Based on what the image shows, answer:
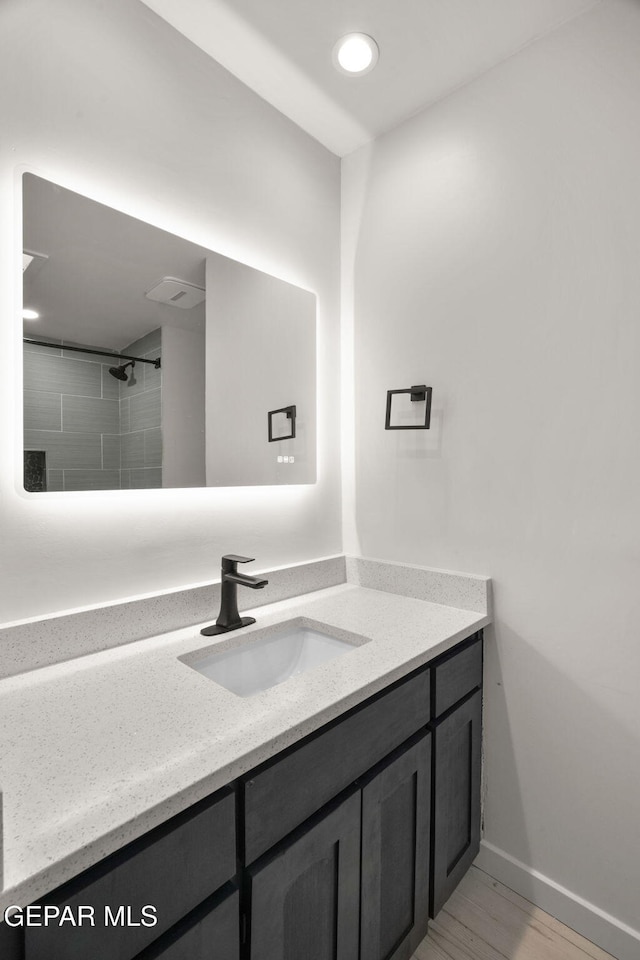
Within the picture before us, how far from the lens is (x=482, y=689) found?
1595mm

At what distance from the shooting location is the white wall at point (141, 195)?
113 cm

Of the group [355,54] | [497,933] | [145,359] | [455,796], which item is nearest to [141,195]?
[145,359]

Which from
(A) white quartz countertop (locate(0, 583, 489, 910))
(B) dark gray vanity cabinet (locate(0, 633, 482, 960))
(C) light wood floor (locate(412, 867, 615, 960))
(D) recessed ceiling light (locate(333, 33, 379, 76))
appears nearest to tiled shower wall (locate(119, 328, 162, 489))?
(A) white quartz countertop (locate(0, 583, 489, 910))

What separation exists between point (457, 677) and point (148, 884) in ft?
3.21

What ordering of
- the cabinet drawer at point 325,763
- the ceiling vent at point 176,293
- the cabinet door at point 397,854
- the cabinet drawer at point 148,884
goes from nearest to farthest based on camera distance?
the cabinet drawer at point 148,884
the cabinet drawer at point 325,763
the cabinet door at point 397,854
the ceiling vent at point 176,293

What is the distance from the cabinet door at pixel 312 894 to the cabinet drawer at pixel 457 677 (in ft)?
1.30

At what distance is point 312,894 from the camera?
3.18 feet

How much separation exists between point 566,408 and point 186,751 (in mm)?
1300

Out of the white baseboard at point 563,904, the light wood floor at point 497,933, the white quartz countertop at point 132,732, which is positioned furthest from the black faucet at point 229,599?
the white baseboard at point 563,904

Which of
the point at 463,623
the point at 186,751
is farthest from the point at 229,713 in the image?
the point at 463,623

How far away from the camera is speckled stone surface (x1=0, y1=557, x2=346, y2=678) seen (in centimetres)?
112

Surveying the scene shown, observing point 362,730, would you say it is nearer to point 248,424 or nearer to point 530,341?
point 248,424

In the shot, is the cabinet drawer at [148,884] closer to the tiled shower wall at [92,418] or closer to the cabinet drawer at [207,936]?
the cabinet drawer at [207,936]

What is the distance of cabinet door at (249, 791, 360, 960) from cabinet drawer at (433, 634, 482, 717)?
15.6 inches
